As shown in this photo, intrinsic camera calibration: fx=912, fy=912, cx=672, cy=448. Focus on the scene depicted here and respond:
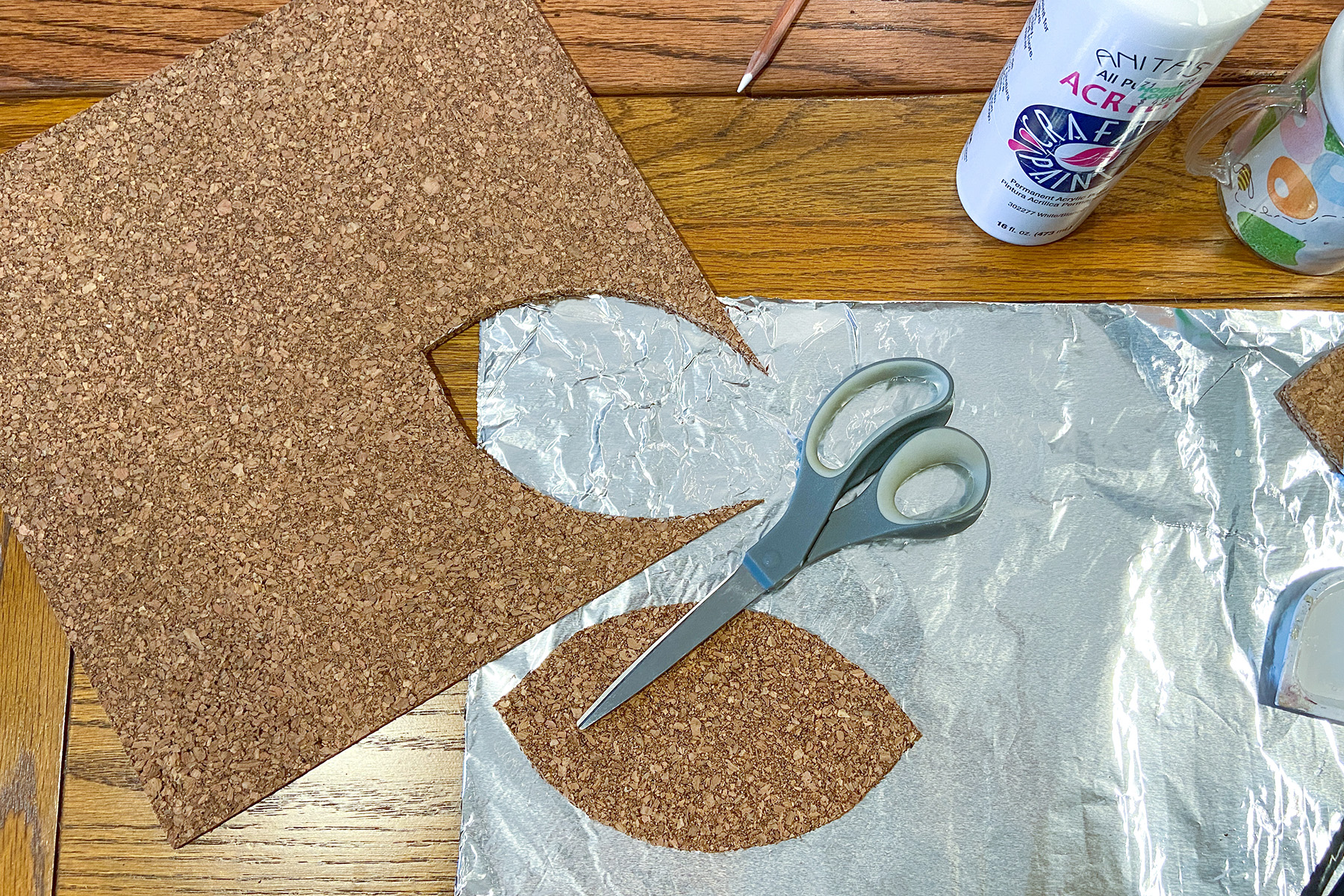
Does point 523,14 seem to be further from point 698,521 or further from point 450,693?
point 450,693

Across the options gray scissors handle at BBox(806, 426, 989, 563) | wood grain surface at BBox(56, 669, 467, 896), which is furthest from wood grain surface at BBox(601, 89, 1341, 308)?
wood grain surface at BBox(56, 669, 467, 896)

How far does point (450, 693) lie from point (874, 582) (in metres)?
0.31

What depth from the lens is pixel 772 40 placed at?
0.70 metres

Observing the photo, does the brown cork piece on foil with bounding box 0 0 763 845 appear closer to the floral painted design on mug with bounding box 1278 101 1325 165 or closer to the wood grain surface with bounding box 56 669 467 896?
the wood grain surface with bounding box 56 669 467 896

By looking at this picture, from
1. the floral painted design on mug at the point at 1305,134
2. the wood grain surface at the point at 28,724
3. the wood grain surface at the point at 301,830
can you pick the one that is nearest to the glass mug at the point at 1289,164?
the floral painted design on mug at the point at 1305,134

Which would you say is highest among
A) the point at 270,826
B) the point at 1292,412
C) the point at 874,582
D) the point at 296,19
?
the point at 296,19

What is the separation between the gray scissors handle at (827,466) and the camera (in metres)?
0.63

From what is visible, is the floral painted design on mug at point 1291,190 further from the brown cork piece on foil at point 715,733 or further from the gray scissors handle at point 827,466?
the brown cork piece on foil at point 715,733

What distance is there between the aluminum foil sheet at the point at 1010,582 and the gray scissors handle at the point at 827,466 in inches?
0.9

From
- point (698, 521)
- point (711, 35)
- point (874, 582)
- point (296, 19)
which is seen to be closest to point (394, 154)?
point (296, 19)

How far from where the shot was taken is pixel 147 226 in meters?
0.69

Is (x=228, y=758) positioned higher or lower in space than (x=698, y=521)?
lower

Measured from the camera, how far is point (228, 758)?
63 cm

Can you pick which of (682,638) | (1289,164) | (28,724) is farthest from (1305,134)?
(28,724)
